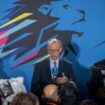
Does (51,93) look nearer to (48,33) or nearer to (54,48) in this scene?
(54,48)

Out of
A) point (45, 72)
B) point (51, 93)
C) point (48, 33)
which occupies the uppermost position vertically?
point (48, 33)

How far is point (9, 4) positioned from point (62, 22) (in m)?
0.61

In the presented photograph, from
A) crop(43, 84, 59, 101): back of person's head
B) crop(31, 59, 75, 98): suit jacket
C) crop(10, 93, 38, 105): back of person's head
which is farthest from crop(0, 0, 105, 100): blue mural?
crop(10, 93, 38, 105): back of person's head

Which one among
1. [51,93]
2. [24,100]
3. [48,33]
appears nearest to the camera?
[24,100]

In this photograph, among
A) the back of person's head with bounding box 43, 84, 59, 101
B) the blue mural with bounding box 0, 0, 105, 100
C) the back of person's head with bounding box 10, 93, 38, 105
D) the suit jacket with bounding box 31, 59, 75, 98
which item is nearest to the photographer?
the back of person's head with bounding box 10, 93, 38, 105

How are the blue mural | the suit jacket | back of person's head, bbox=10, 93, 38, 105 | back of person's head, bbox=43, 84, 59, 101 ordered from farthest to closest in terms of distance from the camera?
the blue mural, the suit jacket, back of person's head, bbox=43, 84, 59, 101, back of person's head, bbox=10, 93, 38, 105

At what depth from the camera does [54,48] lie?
3.40m

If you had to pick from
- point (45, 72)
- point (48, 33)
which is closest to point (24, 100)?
point (45, 72)

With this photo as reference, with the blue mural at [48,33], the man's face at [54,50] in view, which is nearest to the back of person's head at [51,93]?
the man's face at [54,50]

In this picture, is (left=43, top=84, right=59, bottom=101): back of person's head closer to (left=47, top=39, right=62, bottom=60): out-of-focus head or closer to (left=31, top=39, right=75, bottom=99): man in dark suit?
(left=31, top=39, right=75, bottom=99): man in dark suit

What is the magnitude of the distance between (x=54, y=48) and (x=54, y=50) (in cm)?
2

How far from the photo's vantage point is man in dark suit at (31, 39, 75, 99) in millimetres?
3401

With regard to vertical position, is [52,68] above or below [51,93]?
below

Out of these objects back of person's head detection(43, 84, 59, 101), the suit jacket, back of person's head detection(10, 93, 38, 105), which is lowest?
the suit jacket
